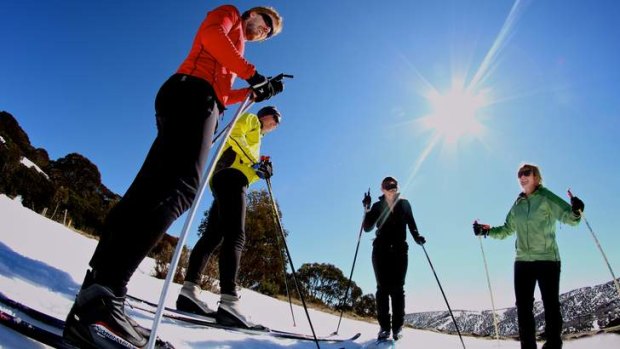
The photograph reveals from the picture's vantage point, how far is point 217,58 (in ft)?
5.84

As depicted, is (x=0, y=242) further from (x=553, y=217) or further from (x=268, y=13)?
(x=553, y=217)

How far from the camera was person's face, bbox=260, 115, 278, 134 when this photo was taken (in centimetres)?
389

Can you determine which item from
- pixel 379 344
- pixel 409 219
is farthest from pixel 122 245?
pixel 409 219

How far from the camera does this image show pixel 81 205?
27.8 metres

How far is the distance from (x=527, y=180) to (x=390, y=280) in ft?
7.78

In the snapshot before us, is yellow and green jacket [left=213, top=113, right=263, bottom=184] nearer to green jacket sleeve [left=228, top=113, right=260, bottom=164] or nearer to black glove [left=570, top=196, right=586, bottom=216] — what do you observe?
green jacket sleeve [left=228, top=113, right=260, bottom=164]

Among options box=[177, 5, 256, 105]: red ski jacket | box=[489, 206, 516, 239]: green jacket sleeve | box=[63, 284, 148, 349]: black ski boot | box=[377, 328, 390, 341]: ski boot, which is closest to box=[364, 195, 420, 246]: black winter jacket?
box=[377, 328, 390, 341]: ski boot

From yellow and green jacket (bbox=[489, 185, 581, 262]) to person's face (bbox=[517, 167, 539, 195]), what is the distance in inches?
2.7

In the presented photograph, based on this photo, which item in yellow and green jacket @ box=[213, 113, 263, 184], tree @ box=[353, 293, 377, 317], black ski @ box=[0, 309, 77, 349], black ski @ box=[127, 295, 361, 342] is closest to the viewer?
black ski @ box=[0, 309, 77, 349]

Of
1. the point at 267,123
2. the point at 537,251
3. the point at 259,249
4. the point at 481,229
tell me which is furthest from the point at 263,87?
the point at 259,249

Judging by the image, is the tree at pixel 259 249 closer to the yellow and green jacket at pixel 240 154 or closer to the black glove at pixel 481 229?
the black glove at pixel 481 229

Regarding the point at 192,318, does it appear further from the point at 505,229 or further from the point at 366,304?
the point at 366,304

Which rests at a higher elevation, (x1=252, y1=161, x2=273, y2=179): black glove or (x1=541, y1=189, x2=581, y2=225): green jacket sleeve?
(x1=541, y1=189, x2=581, y2=225): green jacket sleeve

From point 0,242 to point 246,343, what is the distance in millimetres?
2086
